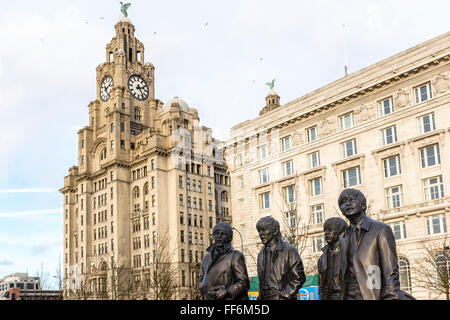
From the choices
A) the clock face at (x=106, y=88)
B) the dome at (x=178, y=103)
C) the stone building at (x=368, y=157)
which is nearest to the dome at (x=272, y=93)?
the dome at (x=178, y=103)

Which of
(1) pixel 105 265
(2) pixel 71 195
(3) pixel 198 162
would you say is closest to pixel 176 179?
(3) pixel 198 162

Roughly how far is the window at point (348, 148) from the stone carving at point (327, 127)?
1709 mm

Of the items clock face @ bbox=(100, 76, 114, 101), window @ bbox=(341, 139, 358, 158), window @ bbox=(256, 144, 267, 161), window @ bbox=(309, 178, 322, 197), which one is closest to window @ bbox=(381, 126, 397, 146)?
window @ bbox=(341, 139, 358, 158)

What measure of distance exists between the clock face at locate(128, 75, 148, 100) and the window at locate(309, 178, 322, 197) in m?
58.7

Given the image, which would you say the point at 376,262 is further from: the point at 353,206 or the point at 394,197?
the point at 394,197

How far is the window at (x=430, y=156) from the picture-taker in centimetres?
4022

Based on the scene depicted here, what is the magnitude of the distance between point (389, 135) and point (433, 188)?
5.67 metres

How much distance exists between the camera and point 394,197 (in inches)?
1677

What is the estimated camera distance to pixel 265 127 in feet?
175

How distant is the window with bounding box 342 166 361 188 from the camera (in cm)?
4525

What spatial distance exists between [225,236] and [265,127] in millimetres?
43491

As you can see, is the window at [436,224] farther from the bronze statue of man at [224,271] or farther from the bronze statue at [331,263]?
the bronze statue of man at [224,271]
